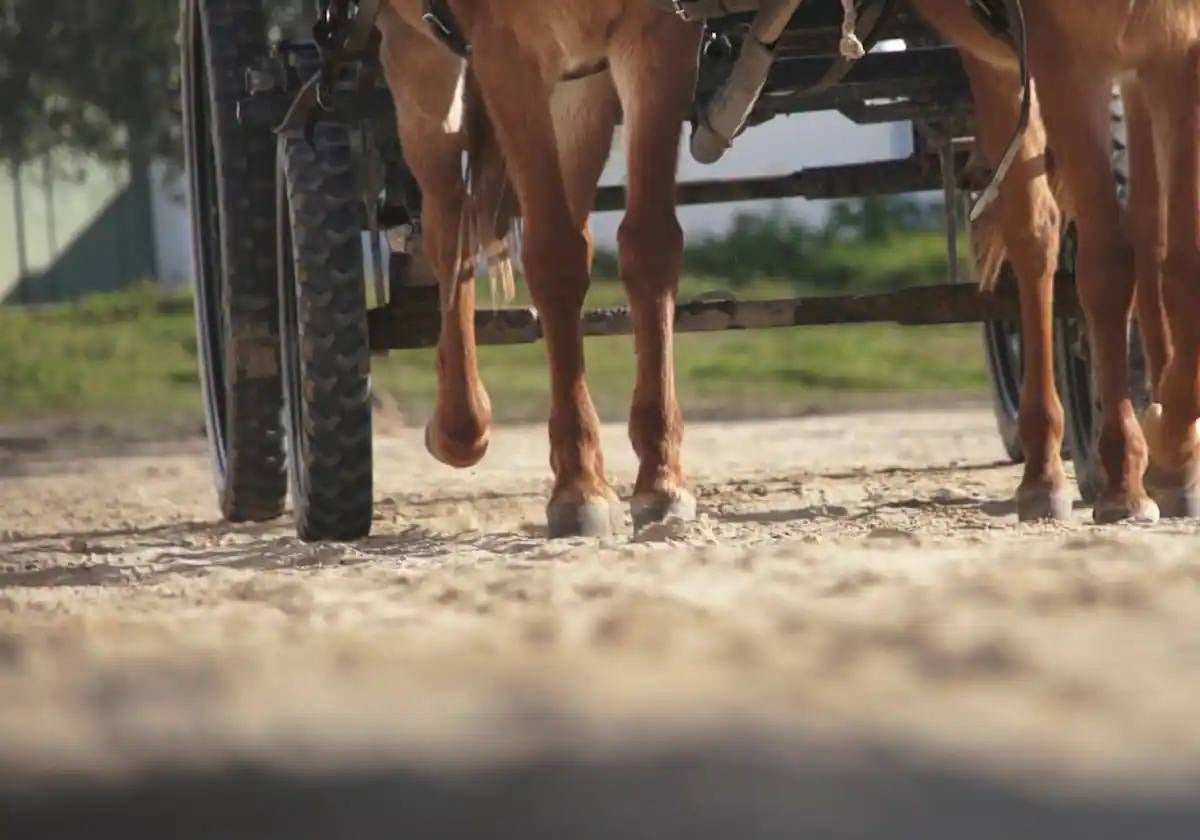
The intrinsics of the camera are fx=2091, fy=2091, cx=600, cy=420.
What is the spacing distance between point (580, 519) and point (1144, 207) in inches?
47.4

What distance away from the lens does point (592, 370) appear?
471 inches

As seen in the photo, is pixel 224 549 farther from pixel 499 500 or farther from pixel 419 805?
pixel 419 805

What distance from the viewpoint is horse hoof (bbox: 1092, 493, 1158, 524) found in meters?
3.70

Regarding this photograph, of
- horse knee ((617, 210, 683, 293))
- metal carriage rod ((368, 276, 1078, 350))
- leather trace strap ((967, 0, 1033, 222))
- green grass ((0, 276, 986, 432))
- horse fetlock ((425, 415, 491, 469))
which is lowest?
green grass ((0, 276, 986, 432))

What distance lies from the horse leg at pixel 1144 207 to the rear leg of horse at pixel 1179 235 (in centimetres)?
8

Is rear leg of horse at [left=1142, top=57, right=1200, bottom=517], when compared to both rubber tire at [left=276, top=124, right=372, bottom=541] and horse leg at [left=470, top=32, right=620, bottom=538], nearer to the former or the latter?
horse leg at [left=470, top=32, right=620, bottom=538]

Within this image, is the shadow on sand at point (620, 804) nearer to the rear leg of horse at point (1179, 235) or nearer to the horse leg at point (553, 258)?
the rear leg of horse at point (1179, 235)

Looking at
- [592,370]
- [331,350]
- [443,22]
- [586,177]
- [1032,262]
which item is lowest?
[592,370]

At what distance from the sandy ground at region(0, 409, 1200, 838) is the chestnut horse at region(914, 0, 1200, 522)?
59 cm

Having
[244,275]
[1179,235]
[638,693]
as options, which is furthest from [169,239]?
[638,693]

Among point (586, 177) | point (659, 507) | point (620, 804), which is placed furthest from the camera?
point (586, 177)

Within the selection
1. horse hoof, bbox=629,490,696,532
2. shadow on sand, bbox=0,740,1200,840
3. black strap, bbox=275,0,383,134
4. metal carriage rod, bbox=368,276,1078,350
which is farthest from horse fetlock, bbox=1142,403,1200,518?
shadow on sand, bbox=0,740,1200,840

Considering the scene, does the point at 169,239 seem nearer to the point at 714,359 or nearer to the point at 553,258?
the point at 714,359

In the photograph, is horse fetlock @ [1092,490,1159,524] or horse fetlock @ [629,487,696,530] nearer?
horse fetlock @ [1092,490,1159,524]
